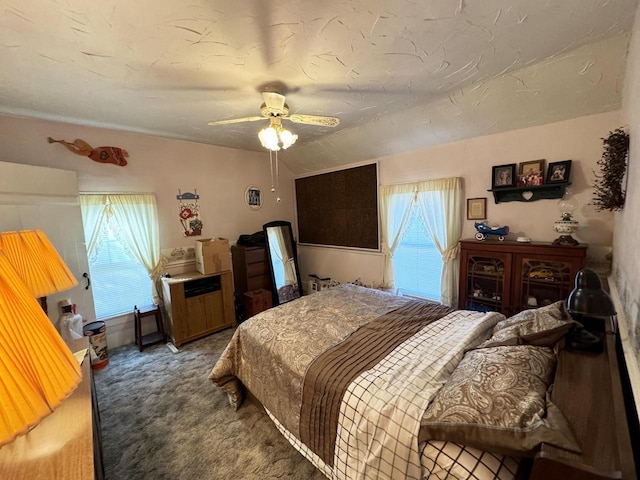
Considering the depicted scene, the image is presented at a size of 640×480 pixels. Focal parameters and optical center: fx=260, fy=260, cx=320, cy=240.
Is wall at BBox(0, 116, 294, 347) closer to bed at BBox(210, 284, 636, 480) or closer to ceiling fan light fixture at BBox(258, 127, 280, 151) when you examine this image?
ceiling fan light fixture at BBox(258, 127, 280, 151)

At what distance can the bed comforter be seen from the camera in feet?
3.96

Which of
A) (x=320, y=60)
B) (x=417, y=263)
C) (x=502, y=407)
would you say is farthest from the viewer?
(x=417, y=263)

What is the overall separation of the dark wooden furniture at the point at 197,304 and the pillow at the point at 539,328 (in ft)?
10.5

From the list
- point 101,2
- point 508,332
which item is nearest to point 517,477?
point 508,332

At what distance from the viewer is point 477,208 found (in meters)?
2.88

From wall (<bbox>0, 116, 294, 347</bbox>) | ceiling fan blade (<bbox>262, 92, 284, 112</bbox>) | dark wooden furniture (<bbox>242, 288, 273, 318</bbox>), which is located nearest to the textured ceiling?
ceiling fan blade (<bbox>262, 92, 284, 112</bbox>)

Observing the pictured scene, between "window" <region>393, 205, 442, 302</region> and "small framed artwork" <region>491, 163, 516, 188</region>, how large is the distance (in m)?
0.92

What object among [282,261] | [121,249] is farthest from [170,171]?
[282,261]

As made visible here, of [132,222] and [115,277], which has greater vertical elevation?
[132,222]

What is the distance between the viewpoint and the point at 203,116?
2.74m

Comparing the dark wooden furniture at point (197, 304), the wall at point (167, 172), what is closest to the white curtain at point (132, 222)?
the wall at point (167, 172)

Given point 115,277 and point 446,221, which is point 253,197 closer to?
point 115,277

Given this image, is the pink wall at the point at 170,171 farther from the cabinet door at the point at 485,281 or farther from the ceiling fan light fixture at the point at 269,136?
the cabinet door at the point at 485,281

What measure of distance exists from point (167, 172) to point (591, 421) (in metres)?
4.29
